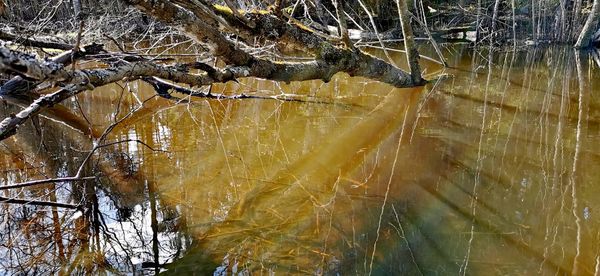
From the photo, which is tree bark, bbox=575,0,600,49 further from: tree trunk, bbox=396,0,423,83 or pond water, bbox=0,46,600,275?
tree trunk, bbox=396,0,423,83

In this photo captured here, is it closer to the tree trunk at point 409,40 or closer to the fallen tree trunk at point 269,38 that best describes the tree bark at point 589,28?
the tree trunk at point 409,40

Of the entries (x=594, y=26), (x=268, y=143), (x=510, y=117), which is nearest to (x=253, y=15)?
(x=268, y=143)

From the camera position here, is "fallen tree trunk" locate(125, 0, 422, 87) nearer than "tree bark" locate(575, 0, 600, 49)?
Yes

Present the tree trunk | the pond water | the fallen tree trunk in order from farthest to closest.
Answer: the tree trunk < the fallen tree trunk < the pond water

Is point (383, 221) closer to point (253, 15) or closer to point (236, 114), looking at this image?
point (253, 15)

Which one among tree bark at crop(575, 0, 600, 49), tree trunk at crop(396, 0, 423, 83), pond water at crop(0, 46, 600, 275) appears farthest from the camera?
tree bark at crop(575, 0, 600, 49)

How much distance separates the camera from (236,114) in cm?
512

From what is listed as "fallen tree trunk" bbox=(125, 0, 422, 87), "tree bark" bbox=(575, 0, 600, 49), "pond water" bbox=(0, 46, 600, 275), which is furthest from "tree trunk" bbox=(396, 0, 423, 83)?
"tree bark" bbox=(575, 0, 600, 49)

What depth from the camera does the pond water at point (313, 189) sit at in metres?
2.42

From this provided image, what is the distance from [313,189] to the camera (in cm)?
324

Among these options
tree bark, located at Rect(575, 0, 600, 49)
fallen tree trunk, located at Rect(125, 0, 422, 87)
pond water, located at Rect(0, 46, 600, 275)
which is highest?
tree bark, located at Rect(575, 0, 600, 49)

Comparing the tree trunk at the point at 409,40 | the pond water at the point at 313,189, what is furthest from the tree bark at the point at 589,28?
the tree trunk at the point at 409,40

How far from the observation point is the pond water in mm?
2418

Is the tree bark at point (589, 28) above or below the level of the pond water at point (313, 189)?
above
